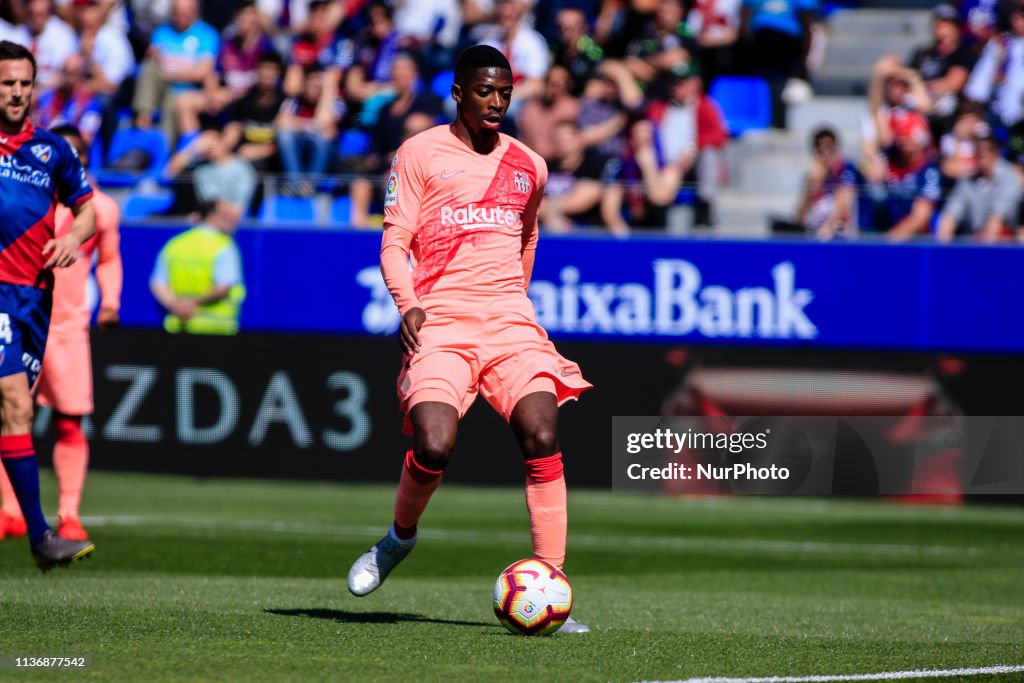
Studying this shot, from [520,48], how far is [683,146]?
92.7 inches

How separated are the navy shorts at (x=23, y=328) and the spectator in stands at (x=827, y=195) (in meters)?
9.96

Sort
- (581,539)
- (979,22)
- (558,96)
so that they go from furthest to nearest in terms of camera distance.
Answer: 1. (979,22)
2. (558,96)
3. (581,539)

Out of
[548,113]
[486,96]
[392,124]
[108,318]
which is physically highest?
[486,96]


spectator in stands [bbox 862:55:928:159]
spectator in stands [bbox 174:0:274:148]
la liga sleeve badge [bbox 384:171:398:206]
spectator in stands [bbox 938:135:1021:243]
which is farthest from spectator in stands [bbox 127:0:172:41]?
la liga sleeve badge [bbox 384:171:398:206]

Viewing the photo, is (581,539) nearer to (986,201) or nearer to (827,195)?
(827,195)

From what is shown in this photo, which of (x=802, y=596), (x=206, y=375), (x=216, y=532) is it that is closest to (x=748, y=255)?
(x=206, y=375)

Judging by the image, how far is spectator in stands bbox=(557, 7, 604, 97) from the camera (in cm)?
1941

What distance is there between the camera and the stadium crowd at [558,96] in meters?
17.4

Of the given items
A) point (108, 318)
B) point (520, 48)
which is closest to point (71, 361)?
point (108, 318)

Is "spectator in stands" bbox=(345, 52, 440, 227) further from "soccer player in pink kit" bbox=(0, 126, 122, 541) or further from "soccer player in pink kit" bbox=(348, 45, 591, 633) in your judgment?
"soccer player in pink kit" bbox=(348, 45, 591, 633)

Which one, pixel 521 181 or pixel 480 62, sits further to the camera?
pixel 521 181

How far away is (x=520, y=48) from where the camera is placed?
19.4 m

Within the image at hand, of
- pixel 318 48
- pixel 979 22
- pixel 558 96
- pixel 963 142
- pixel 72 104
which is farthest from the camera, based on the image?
pixel 318 48

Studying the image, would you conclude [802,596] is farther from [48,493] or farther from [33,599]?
[48,493]
